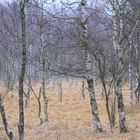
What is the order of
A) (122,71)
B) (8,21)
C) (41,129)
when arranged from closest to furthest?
(122,71) < (41,129) < (8,21)

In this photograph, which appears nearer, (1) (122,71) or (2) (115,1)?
(1) (122,71)

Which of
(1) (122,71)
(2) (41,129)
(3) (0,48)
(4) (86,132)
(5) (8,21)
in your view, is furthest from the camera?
(3) (0,48)

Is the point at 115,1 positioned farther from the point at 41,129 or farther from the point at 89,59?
the point at 41,129

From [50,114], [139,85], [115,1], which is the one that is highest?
[115,1]

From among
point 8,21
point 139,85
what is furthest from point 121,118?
point 8,21

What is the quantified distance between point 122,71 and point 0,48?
19.8m

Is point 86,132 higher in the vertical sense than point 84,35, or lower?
lower

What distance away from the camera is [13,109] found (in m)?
31.0

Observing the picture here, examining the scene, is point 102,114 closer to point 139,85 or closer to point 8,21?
point 139,85

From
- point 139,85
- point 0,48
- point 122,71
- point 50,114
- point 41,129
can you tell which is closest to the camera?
point 122,71

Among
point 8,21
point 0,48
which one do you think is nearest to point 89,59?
point 8,21

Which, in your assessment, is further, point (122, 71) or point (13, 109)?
point (13, 109)

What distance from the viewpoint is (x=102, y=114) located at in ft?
81.9

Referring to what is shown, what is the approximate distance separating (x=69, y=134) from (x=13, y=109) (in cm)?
1633
